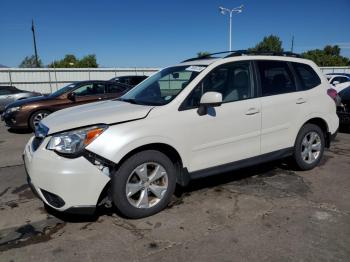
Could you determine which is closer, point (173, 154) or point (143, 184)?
point (143, 184)

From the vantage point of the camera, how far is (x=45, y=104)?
9.80 m

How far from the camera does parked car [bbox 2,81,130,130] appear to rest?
9.66 meters

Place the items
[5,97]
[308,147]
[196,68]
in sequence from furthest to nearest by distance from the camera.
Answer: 1. [5,97]
2. [308,147]
3. [196,68]

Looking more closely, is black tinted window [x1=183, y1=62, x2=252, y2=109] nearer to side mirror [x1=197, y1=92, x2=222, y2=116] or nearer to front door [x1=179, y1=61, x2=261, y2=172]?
front door [x1=179, y1=61, x2=261, y2=172]

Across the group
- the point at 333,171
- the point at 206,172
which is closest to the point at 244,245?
the point at 206,172

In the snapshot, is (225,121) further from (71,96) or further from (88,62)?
(88,62)

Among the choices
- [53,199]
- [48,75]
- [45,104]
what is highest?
[48,75]

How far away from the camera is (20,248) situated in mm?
3205

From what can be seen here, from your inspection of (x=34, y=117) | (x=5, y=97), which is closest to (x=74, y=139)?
(x=34, y=117)

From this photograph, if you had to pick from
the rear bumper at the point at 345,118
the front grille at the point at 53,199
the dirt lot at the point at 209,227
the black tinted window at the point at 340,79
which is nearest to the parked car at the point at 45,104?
the dirt lot at the point at 209,227

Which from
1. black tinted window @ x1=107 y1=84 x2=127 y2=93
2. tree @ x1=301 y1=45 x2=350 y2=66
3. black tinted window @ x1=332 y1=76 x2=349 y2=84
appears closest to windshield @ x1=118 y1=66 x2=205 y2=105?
black tinted window @ x1=107 y1=84 x2=127 y2=93

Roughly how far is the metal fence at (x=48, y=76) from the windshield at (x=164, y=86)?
73.8 ft

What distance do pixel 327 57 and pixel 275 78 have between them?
259ft

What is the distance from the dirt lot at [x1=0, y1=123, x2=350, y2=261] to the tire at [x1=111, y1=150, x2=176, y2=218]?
153 mm
